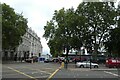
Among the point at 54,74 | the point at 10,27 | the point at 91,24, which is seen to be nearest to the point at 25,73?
the point at 54,74

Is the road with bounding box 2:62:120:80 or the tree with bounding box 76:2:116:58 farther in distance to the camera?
the tree with bounding box 76:2:116:58

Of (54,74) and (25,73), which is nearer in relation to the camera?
(54,74)

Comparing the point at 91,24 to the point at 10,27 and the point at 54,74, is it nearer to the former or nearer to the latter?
the point at 10,27

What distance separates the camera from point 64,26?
93.8 meters

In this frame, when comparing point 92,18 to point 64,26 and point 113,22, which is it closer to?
point 113,22

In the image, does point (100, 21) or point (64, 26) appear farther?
point (64, 26)

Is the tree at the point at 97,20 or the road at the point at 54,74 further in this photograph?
the tree at the point at 97,20

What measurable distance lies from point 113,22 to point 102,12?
12.4ft

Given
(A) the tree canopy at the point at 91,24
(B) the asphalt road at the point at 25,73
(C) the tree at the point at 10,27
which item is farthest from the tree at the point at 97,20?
(B) the asphalt road at the point at 25,73

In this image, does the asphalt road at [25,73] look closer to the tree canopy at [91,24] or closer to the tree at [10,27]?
the tree at [10,27]

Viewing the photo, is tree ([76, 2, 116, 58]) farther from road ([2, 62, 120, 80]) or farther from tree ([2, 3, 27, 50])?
road ([2, 62, 120, 80])

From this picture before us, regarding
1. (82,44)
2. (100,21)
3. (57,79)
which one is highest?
(100,21)

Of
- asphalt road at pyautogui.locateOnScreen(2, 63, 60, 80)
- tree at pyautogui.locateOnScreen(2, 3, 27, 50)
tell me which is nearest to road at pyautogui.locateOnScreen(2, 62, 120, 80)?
asphalt road at pyautogui.locateOnScreen(2, 63, 60, 80)

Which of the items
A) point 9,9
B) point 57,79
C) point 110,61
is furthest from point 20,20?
point 57,79
